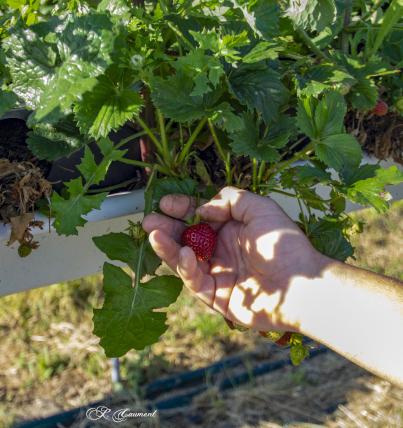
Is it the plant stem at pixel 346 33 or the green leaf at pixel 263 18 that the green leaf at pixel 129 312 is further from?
the plant stem at pixel 346 33

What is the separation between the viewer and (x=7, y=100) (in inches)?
26.6

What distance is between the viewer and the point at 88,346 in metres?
1.68

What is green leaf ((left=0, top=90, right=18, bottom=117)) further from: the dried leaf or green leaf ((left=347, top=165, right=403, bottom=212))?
green leaf ((left=347, top=165, right=403, bottom=212))

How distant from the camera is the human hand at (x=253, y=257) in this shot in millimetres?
818

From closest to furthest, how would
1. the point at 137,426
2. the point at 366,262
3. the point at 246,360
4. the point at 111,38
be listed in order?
1. the point at 111,38
2. the point at 137,426
3. the point at 246,360
4. the point at 366,262

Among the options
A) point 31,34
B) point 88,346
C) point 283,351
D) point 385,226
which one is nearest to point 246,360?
point 283,351

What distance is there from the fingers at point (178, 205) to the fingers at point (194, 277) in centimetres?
7

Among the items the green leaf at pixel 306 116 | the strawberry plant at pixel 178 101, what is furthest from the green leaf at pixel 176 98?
the green leaf at pixel 306 116

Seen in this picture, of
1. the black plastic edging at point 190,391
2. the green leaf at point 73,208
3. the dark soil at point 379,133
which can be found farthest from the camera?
the black plastic edging at point 190,391

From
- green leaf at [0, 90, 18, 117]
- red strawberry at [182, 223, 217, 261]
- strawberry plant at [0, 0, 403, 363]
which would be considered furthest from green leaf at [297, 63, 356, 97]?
green leaf at [0, 90, 18, 117]

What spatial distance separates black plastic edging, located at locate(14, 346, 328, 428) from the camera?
4.85ft

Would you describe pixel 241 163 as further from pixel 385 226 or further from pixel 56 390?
pixel 385 226

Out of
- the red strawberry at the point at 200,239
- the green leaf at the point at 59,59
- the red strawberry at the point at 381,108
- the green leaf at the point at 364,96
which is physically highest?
the green leaf at the point at 59,59

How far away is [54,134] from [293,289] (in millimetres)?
354
